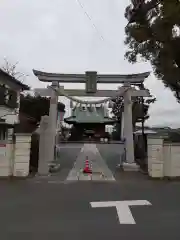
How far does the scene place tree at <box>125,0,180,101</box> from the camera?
19688mm

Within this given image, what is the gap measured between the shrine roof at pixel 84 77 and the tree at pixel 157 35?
1.40 m

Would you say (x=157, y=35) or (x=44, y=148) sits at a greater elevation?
(x=157, y=35)

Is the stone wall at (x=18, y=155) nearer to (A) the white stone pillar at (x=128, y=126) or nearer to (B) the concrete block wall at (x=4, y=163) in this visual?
(B) the concrete block wall at (x=4, y=163)

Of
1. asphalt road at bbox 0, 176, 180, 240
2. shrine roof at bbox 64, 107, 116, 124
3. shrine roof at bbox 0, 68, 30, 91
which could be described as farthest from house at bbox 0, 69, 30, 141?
shrine roof at bbox 64, 107, 116, 124

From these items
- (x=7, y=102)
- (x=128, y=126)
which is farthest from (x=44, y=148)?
(x=7, y=102)

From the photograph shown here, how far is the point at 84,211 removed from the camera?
9.56 metres

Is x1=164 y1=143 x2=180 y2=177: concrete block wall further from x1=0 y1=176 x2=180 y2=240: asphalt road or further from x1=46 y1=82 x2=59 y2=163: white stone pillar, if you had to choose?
x1=46 y1=82 x2=59 y2=163: white stone pillar

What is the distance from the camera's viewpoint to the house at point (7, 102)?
106 feet

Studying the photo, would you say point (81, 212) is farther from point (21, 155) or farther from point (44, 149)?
point (44, 149)

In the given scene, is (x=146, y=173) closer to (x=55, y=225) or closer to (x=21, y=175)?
(x=21, y=175)

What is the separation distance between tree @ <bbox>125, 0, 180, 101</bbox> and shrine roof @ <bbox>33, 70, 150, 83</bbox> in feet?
4.60

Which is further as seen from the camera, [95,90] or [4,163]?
[95,90]

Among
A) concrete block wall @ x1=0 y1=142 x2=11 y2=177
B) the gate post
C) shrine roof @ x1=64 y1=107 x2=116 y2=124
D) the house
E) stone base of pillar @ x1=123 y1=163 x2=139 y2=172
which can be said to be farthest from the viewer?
shrine roof @ x1=64 y1=107 x2=116 y2=124

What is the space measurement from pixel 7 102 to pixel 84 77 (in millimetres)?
13774
